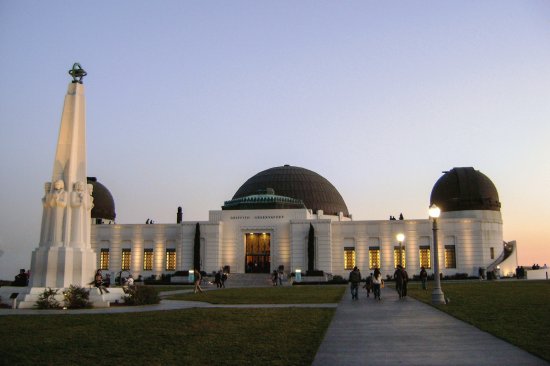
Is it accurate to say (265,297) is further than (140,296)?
Yes

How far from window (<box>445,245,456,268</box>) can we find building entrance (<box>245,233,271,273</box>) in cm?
1917

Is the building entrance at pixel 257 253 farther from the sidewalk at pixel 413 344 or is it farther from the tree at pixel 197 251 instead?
the sidewalk at pixel 413 344

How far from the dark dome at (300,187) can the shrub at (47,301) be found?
52.9 meters

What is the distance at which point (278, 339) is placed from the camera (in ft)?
40.0

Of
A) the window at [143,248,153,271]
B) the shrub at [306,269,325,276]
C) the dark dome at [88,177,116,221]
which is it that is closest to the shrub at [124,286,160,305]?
the shrub at [306,269,325,276]

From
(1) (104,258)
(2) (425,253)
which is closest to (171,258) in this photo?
(1) (104,258)

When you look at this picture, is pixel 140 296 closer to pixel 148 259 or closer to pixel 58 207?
pixel 58 207

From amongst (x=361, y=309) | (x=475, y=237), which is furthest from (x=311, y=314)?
(x=475, y=237)

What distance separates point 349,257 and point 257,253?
33.2ft

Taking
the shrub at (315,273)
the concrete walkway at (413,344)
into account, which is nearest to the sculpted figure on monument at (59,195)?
the concrete walkway at (413,344)

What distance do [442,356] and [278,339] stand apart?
371cm

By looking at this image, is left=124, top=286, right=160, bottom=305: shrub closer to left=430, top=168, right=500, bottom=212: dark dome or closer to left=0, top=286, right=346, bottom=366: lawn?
left=0, top=286, right=346, bottom=366: lawn

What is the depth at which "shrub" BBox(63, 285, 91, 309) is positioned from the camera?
68.1ft

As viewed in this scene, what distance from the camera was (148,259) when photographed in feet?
205
